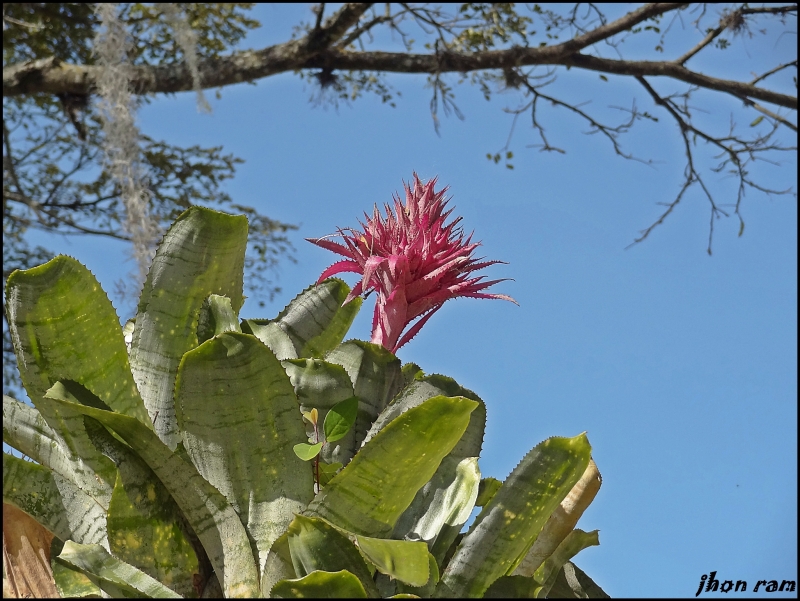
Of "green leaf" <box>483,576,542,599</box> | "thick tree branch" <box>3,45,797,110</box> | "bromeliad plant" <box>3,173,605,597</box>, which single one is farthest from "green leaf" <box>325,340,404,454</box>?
"thick tree branch" <box>3,45,797,110</box>

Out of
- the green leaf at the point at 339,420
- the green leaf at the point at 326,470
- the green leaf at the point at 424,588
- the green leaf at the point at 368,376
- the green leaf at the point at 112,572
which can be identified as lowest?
the green leaf at the point at 112,572

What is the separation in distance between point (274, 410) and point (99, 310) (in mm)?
215

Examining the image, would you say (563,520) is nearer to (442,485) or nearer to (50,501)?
(442,485)

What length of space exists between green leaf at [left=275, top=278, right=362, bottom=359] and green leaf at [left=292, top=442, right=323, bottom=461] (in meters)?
0.25

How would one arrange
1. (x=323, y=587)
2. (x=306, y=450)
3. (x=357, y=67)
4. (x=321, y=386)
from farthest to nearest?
(x=357, y=67) < (x=321, y=386) < (x=306, y=450) < (x=323, y=587)

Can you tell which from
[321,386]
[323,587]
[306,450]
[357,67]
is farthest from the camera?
[357,67]

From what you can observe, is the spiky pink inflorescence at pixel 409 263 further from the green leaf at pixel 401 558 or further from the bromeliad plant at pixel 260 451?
the green leaf at pixel 401 558

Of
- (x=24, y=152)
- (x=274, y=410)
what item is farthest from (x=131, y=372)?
(x=24, y=152)

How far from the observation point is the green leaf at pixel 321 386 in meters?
0.69

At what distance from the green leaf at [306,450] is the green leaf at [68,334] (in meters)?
0.20

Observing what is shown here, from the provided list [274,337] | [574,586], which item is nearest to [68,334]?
[274,337]

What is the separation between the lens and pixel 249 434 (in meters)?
0.60

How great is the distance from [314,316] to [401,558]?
1.31 ft

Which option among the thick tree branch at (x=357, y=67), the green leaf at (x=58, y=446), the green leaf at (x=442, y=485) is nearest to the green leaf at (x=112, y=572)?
the green leaf at (x=58, y=446)
